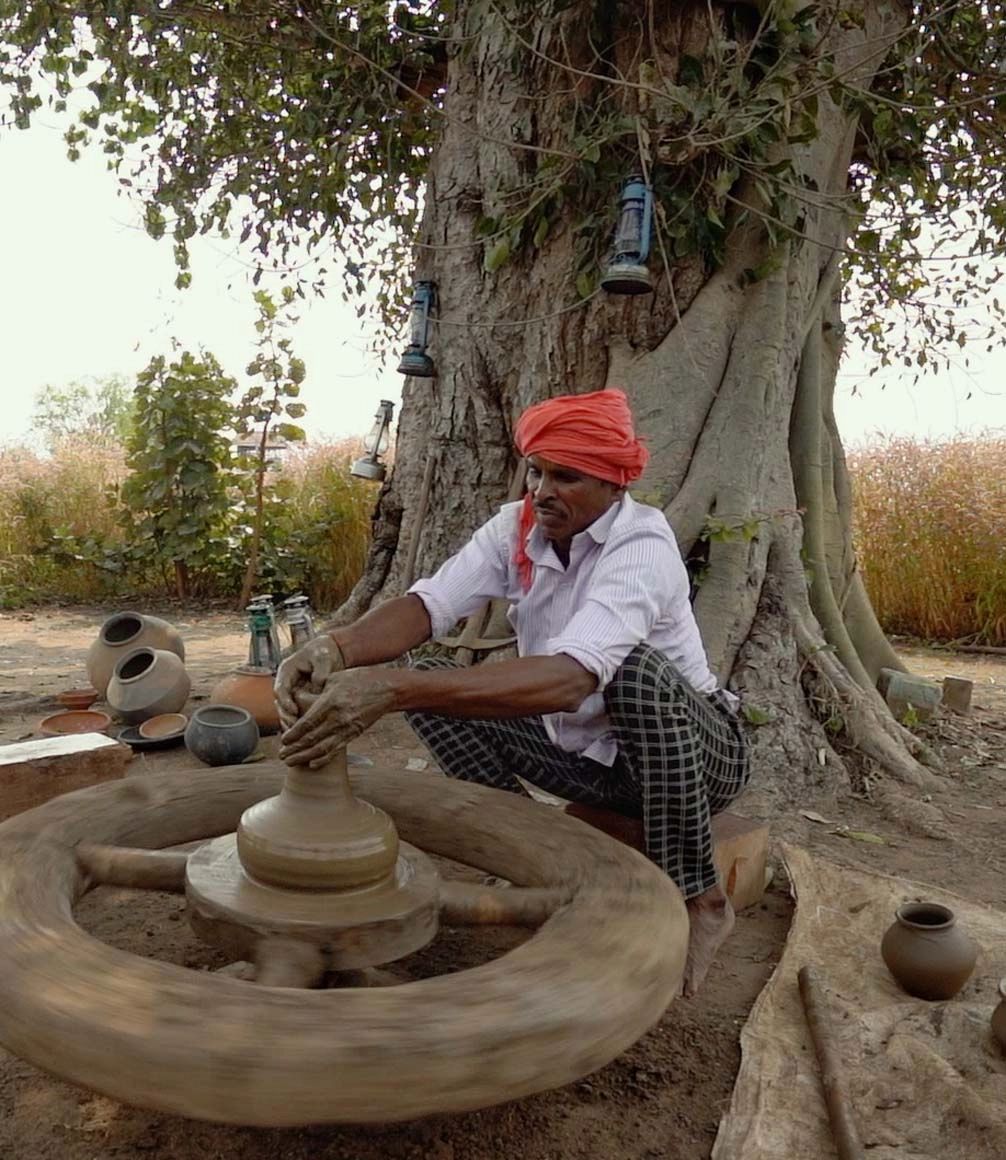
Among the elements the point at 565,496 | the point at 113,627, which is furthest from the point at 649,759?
the point at 113,627

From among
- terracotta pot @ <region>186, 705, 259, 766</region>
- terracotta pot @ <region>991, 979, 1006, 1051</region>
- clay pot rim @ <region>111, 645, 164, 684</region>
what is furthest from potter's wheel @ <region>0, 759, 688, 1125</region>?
clay pot rim @ <region>111, 645, 164, 684</region>

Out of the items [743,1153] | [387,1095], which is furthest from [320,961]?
[743,1153]

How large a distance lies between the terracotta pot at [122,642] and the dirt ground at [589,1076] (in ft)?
1.38

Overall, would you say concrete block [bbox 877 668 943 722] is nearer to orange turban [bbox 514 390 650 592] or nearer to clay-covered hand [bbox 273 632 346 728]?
orange turban [bbox 514 390 650 592]

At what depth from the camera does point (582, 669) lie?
6.53 feet

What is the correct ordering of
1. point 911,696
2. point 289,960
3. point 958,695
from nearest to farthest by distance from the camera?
point 289,960, point 911,696, point 958,695

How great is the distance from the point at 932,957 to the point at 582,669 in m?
1.05

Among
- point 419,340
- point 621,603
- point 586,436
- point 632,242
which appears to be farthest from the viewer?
point 419,340

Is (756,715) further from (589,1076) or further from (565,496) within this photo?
(589,1076)

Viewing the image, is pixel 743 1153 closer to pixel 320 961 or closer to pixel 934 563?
pixel 320 961

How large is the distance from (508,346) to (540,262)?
37 cm

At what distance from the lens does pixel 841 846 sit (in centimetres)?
325

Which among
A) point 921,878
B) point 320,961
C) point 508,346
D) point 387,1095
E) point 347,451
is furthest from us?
point 347,451

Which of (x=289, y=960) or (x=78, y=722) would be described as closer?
(x=289, y=960)
